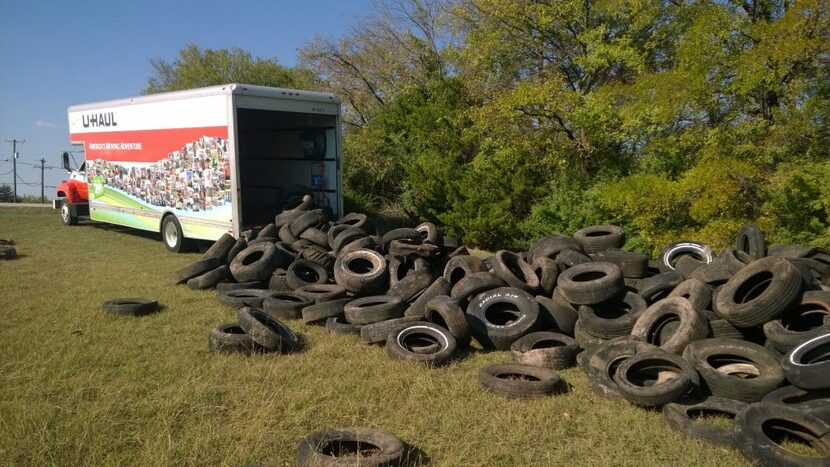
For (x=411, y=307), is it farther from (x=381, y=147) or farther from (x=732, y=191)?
(x=381, y=147)

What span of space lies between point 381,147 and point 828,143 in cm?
1287

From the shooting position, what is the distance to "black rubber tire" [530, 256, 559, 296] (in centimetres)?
830

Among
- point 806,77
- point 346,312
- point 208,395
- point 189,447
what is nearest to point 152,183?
point 346,312

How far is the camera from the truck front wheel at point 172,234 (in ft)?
47.3

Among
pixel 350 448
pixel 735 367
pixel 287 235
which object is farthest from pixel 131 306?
pixel 735 367

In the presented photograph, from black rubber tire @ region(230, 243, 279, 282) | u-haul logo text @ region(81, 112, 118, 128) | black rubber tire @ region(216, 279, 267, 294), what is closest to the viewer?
black rubber tire @ region(216, 279, 267, 294)

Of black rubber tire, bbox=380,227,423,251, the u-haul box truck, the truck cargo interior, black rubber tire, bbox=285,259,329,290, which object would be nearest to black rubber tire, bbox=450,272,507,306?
black rubber tire, bbox=380,227,423,251

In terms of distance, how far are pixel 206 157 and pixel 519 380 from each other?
9.79 m

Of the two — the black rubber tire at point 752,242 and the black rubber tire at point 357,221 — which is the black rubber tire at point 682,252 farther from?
the black rubber tire at point 357,221

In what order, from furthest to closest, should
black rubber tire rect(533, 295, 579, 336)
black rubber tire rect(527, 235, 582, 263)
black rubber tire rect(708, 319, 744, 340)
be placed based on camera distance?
1. black rubber tire rect(527, 235, 582, 263)
2. black rubber tire rect(533, 295, 579, 336)
3. black rubber tire rect(708, 319, 744, 340)

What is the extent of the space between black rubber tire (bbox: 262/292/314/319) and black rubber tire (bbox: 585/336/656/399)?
4.18 m

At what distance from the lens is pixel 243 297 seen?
30.5 feet

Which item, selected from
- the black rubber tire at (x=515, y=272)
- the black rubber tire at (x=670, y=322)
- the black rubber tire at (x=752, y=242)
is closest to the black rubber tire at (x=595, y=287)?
the black rubber tire at (x=515, y=272)

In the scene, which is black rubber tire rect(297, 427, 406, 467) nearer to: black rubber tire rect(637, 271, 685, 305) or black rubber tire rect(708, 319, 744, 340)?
black rubber tire rect(708, 319, 744, 340)
